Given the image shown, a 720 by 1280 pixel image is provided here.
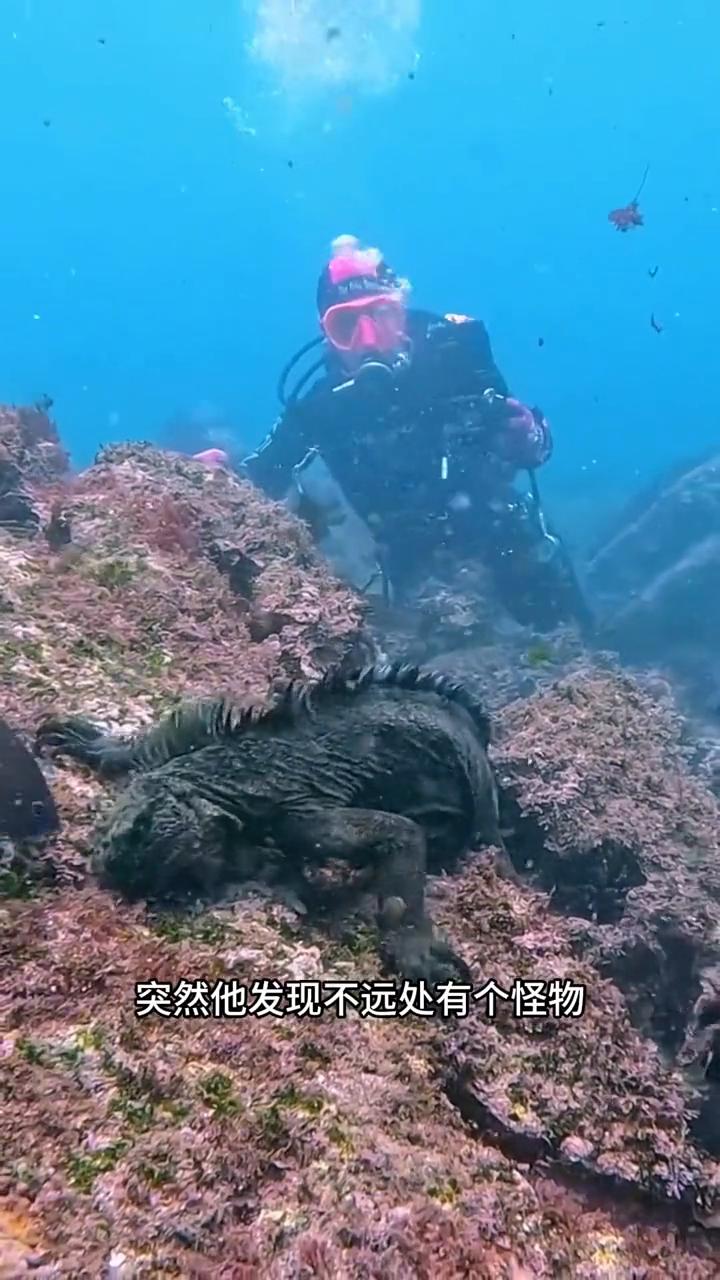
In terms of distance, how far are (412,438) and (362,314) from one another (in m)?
2.30

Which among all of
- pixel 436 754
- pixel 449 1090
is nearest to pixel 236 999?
pixel 449 1090

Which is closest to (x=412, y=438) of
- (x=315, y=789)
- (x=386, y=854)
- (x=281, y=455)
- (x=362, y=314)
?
(x=362, y=314)

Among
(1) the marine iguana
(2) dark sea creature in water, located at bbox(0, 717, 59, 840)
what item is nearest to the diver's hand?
(1) the marine iguana

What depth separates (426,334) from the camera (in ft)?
46.2

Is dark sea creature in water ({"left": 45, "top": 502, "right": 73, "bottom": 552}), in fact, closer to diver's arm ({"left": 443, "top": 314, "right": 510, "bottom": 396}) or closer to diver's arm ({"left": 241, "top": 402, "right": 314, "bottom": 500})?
diver's arm ({"left": 241, "top": 402, "right": 314, "bottom": 500})

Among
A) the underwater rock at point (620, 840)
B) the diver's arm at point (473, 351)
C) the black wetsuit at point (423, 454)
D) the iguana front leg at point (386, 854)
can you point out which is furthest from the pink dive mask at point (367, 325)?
the iguana front leg at point (386, 854)

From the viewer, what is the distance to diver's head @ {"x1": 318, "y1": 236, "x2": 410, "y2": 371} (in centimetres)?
1390

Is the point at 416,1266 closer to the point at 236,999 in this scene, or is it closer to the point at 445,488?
the point at 236,999

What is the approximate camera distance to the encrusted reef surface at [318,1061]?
2027 millimetres

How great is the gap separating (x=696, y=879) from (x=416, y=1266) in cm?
387

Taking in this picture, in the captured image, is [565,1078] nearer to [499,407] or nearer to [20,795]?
[20,795]

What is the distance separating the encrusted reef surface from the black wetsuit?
8969mm

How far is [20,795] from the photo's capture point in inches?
128

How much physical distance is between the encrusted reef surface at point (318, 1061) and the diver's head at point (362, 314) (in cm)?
961
